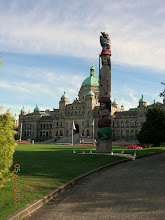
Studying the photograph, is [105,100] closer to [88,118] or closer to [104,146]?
[104,146]

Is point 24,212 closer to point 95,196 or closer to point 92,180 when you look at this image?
point 95,196

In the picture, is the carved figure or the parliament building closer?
the carved figure

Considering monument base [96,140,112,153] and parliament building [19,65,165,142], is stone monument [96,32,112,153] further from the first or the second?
parliament building [19,65,165,142]

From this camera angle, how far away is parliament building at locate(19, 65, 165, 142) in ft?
305

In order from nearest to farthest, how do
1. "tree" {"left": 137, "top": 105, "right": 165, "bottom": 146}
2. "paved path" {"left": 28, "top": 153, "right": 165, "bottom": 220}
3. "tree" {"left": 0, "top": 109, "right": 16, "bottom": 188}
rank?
"paved path" {"left": 28, "top": 153, "right": 165, "bottom": 220}
"tree" {"left": 0, "top": 109, "right": 16, "bottom": 188}
"tree" {"left": 137, "top": 105, "right": 165, "bottom": 146}

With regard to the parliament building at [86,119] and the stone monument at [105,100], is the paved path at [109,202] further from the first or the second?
the parliament building at [86,119]

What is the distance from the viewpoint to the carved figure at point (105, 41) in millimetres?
32219

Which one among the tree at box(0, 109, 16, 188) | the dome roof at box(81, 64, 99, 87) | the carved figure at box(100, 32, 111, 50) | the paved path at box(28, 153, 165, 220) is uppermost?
the dome roof at box(81, 64, 99, 87)

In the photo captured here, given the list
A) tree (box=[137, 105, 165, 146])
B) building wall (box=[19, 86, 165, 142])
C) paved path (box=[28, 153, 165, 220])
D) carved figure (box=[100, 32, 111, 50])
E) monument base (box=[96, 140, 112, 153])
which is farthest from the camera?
building wall (box=[19, 86, 165, 142])

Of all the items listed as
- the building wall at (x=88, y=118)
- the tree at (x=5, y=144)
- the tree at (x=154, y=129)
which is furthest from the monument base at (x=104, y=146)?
the building wall at (x=88, y=118)

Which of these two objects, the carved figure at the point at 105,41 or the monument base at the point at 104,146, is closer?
the monument base at the point at 104,146

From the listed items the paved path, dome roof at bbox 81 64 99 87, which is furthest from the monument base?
dome roof at bbox 81 64 99 87

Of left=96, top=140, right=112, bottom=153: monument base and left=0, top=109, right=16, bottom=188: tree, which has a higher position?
left=0, top=109, right=16, bottom=188: tree

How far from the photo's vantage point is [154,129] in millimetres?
50844
